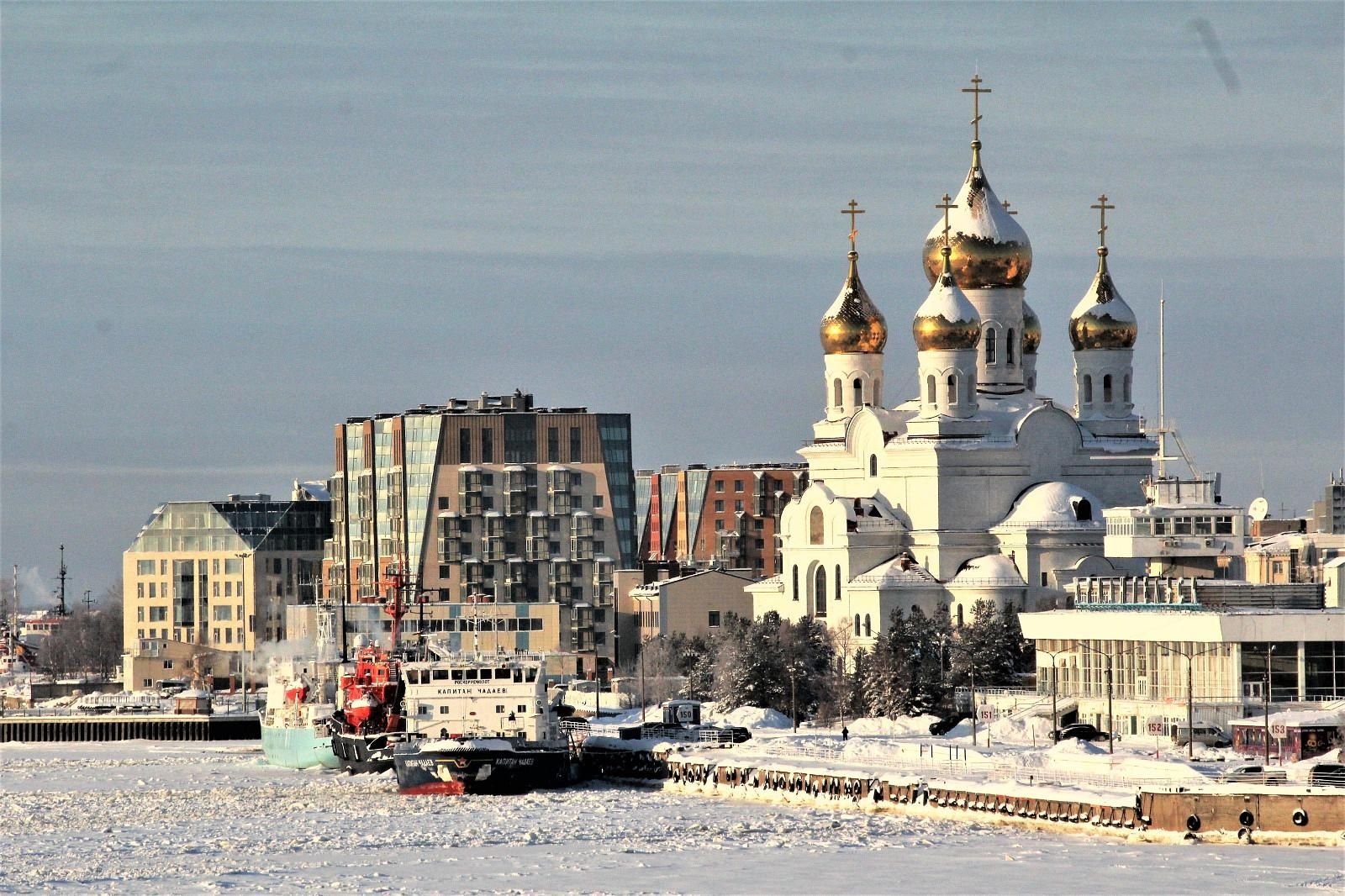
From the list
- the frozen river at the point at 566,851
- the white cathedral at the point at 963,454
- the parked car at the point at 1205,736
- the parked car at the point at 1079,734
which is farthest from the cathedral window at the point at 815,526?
the parked car at the point at 1205,736

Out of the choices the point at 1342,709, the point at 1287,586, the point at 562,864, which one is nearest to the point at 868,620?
the point at 1287,586

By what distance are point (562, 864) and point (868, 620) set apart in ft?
165

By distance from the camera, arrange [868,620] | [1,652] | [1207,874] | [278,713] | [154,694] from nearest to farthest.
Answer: [1207,874] < [278,713] < [868,620] < [154,694] < [1,652]

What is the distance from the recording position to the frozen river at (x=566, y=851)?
195 feet

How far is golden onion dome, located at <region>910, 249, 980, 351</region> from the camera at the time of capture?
113 metres

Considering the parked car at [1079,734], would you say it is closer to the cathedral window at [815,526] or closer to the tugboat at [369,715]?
the tugboat at [369,715]

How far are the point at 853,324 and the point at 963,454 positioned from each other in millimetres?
8331

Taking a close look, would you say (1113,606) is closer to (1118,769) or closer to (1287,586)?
(1287,586)

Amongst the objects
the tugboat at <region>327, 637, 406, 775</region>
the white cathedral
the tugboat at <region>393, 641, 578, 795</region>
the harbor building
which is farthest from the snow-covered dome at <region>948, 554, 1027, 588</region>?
the harbor building

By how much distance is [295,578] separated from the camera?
163 meters

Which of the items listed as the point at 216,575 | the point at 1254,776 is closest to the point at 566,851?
the point at 1254,776

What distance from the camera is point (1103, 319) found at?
393 feet

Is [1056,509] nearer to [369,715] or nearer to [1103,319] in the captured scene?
[1103,319]

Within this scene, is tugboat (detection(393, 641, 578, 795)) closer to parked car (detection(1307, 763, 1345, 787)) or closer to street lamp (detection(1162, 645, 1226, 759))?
street lamp (detection(1162, 645, 1226, 759))
